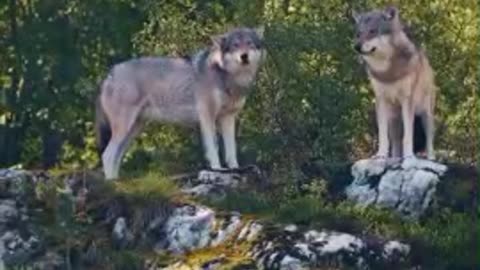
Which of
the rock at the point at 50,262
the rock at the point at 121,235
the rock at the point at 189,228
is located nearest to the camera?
the rock at the point at 50,262

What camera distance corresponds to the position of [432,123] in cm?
2011

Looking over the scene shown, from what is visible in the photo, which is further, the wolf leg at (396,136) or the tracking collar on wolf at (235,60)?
the tracking collar on wolf at (235,60)

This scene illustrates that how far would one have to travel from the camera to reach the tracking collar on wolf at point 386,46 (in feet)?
64.3

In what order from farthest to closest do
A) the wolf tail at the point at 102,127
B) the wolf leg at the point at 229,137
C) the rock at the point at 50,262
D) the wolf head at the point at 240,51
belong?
the wolf tail at the point at 102,127 < the wolf leg at the point at 229,137 < the wolf head at the point at 240,51 < the rock at the point at 50,262

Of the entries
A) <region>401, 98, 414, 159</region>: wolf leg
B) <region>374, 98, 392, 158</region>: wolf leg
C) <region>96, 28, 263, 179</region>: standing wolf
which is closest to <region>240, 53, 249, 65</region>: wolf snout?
<region>96, 28, 263, 179</region>: standing wolf

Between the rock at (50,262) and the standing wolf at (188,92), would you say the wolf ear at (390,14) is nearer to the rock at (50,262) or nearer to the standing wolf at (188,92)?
the standing wolf at (188,92)

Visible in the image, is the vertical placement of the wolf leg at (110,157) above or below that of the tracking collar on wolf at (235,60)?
below

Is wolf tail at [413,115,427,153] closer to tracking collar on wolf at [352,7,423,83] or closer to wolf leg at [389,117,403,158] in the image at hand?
wolf leg at [389,117,403,158]

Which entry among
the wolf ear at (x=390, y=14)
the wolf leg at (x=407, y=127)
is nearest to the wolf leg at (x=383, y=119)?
the wolf leg at (x=407, y=127)

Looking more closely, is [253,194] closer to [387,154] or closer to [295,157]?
[387,154]

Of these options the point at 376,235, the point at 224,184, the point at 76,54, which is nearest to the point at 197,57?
the point at 224,184

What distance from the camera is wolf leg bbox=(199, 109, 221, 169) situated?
2019 centimetres

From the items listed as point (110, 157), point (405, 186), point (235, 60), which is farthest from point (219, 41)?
point (405, 186)

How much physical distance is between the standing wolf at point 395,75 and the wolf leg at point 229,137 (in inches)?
60.7
